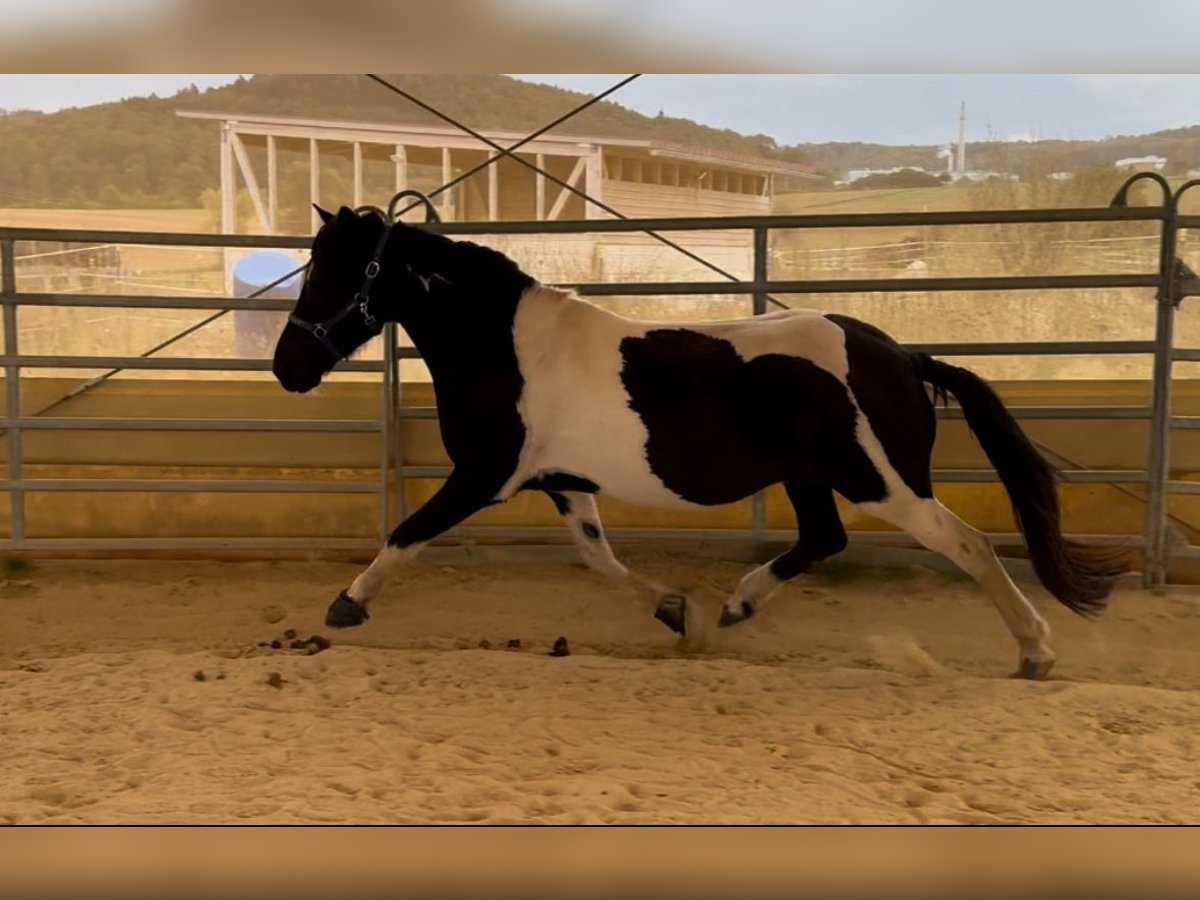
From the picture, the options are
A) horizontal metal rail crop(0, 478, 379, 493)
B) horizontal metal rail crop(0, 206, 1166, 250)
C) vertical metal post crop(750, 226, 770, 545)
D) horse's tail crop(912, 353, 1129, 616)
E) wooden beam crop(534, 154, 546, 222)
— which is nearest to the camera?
horse's tail crop(912, 353, 1129, 616)

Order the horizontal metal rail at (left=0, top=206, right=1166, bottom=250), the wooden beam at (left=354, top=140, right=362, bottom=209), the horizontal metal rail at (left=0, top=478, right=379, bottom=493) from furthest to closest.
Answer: the wooden beam at (left=354, top=140, right=362, bottom=209)
the horizontal metal rail at (left=0, top=478, right=379, bottom=493)
the horizontal metal rail at (left=0, top=206, right=1166, bottom=250)

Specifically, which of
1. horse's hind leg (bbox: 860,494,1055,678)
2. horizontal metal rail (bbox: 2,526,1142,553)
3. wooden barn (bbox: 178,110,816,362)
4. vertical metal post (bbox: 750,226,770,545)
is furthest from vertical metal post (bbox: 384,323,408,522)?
horse's hind leg (bbox: 860,494,1055,678)

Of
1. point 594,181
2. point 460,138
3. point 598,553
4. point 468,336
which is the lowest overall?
point 598,553

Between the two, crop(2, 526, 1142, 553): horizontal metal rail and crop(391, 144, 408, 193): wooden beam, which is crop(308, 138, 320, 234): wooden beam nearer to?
crop(391, 144, 408, 193): wooden beam

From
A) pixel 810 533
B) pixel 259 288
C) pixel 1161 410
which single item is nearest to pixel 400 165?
pixel 259 288

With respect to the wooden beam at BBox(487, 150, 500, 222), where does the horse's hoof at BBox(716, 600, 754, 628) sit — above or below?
below

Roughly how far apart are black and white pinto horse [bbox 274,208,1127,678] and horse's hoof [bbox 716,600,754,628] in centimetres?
16

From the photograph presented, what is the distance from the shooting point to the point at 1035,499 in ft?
11.1

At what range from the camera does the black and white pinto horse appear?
3373 millimetres

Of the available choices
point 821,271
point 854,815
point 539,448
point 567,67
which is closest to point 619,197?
point 821,271

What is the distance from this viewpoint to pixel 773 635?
3971mm

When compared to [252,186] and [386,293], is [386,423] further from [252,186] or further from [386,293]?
[252,186]

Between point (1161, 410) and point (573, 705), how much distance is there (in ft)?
9.93

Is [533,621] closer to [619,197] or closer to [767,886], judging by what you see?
[619,197]
